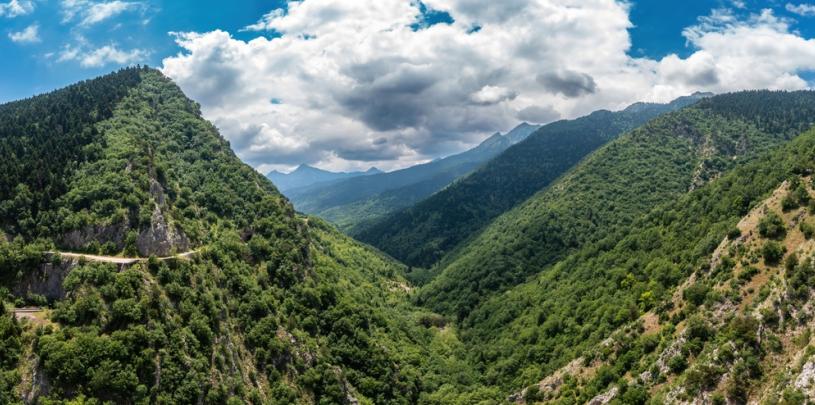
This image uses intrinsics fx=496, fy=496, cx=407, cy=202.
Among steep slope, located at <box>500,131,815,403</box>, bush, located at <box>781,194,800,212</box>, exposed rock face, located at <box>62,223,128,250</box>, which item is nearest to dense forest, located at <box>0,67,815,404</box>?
bush, located at <box>781,194,800,212</box>

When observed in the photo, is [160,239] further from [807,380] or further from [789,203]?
[789,203]

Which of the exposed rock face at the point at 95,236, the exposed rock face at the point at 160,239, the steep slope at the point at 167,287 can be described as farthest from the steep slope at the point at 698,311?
the exposed rock face at the point at 95,236

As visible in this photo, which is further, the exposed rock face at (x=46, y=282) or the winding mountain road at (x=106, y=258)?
the winding mountain road at (x=106, y=258)

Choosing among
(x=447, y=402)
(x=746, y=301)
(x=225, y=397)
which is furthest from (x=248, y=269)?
(x=746, y=301)

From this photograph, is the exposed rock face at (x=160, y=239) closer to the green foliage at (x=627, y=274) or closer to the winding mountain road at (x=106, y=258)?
the winding mountain road at (x=106, y=258)

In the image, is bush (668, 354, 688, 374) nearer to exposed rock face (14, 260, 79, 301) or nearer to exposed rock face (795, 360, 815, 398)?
exposed rock face (795, 360, 815, 398)

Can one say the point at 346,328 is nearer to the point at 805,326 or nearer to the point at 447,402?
the point at 447,402

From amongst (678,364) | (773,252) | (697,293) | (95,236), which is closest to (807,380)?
(678,364)
